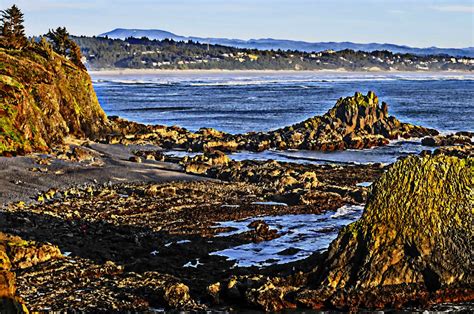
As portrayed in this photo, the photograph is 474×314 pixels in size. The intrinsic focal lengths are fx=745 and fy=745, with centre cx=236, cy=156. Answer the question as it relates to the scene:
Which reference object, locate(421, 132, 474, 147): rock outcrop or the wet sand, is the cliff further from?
locate(421, 132, 474, 147): rock outcrop

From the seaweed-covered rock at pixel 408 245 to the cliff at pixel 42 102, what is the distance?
72.4 ft

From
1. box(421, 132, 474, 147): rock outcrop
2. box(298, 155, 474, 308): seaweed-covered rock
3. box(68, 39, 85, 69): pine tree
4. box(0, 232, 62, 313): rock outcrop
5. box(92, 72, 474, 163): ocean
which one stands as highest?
box(68, 39, 85, 69): pine tree

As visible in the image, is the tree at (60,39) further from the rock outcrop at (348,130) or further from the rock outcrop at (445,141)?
the rock outcrop at (445,141)

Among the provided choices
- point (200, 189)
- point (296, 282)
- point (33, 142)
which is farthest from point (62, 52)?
point (296, 282)

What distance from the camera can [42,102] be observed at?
41.6 metres

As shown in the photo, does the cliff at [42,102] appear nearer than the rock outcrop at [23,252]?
No

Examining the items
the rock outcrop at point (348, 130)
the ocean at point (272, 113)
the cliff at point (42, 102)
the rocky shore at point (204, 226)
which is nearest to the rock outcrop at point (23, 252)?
the rocky shore at point (204, 226)

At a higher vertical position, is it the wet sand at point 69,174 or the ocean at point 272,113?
the wet sand at point 69,174

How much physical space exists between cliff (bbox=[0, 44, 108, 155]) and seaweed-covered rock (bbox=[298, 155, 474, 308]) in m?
22.1

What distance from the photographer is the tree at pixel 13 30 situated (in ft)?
156

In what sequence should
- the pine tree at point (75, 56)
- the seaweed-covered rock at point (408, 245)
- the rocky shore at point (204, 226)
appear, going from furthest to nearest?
1. the pine tree at point (75, 56)
2. the rocky shore at point (204, 226)
3. the seaweed-covered rock at point (408, 245)

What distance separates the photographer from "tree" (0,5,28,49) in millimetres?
47688

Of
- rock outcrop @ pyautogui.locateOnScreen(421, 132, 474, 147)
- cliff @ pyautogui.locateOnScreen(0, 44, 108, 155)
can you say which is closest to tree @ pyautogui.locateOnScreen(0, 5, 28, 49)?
cliff @ pyautogui.locateOnScreen(0, 44, 108, 155)

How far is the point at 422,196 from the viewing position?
57.0 ft
